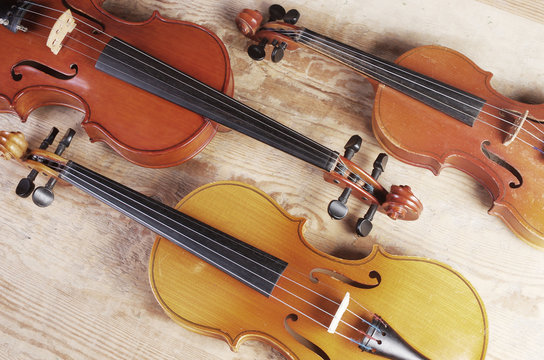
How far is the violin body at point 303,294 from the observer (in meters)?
1.51

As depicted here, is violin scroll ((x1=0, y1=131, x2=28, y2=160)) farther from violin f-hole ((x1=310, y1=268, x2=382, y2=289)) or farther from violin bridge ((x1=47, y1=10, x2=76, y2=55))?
violin f-hole ((x1=310, y1=268, x2=382, y2=289))

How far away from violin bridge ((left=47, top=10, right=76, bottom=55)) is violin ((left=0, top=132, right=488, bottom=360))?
0.40 metres

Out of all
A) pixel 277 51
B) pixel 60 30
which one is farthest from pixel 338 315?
pixel 60 30

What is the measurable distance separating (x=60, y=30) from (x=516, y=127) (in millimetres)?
1882

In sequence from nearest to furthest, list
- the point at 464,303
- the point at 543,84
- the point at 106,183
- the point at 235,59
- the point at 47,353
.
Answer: the point at 464,303 < the point at 106,183 < the point at 47,353 < the point at 543,84 < the point at 235,59

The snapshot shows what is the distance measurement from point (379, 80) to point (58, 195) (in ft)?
5.09

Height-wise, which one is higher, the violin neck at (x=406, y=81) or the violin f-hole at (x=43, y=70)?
the violin neck at (x=406, y=81)

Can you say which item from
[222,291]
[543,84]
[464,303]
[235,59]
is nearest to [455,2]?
[543,84]

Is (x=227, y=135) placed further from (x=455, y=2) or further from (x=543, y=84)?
(x=543, y=84)

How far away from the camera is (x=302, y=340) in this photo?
1518 millimetres

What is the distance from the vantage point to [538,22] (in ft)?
6.81

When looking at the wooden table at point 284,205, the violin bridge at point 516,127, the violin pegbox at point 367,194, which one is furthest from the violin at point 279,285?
the violin bridge at point 516,127

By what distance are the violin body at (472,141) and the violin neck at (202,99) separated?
0.36m

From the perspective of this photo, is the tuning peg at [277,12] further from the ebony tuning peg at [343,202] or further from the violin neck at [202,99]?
the ebony tuning peg at [343,202]
